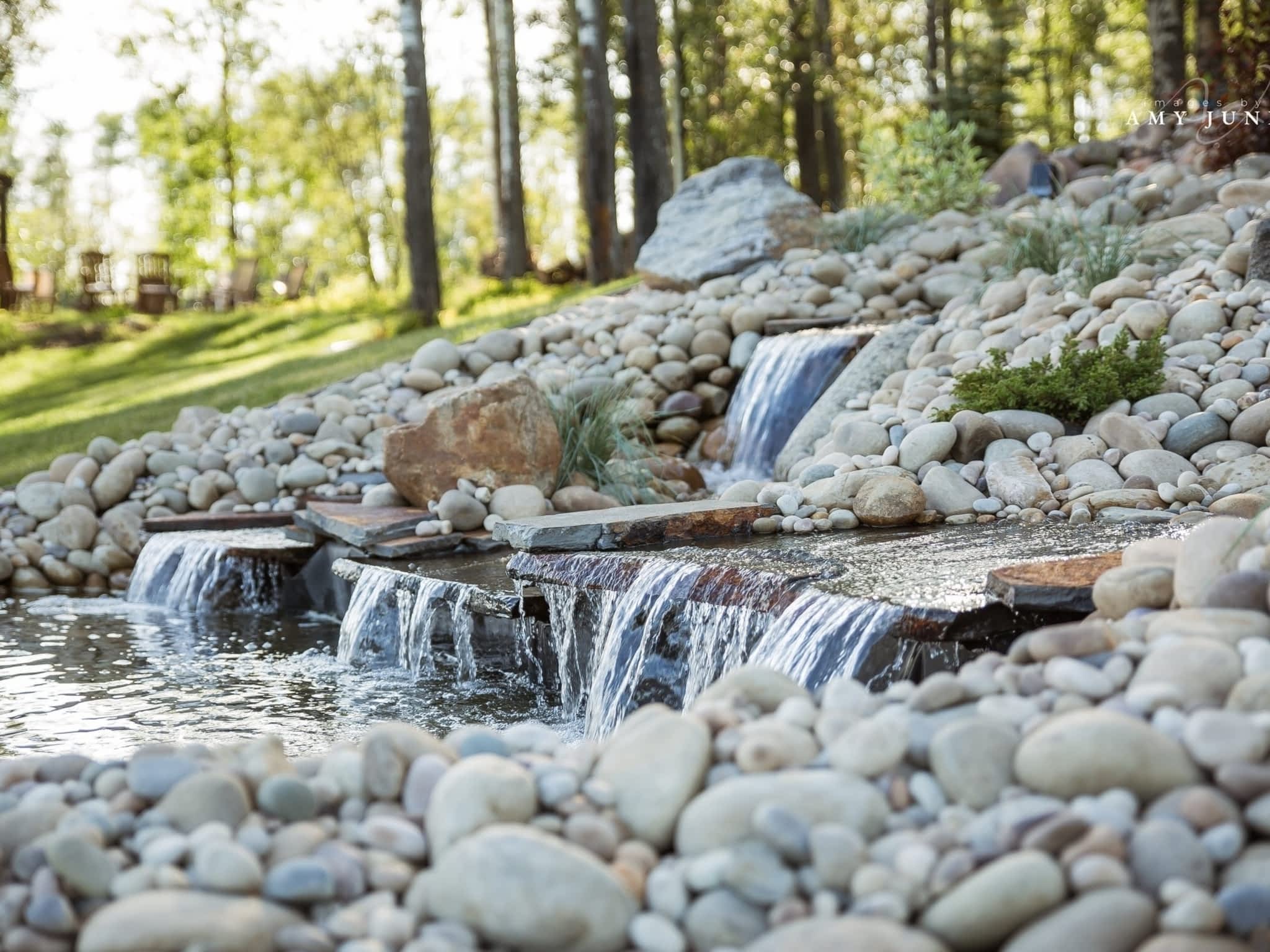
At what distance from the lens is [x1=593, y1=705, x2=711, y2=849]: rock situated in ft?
6.88

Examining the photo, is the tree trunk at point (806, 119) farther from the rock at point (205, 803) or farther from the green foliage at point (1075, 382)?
the rock at point (205, 803)

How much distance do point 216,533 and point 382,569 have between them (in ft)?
6.23

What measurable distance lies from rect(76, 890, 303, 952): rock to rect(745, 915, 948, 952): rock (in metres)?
0.71

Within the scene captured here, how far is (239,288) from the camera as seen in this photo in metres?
19.8

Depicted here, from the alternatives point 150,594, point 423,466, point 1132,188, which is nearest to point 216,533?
point 150,594

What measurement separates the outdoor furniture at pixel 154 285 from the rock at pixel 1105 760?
62.0 feet

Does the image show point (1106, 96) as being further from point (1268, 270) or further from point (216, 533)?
point (216, 533)

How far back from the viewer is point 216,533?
6.75 m

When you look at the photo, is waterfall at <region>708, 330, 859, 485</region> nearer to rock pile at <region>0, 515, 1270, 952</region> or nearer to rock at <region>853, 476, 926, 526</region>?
rock at <region>853, 476, 926, 526</region>

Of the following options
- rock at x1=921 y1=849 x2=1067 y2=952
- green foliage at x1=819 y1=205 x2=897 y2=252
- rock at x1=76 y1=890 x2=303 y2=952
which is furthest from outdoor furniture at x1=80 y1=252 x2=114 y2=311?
rock at x1=921 y1=849 x2=1067 y2=952

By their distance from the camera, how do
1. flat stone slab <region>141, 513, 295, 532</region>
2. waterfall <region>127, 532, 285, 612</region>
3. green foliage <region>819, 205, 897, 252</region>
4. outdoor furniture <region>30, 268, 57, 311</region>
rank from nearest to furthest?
1. waterfall <region>127, 532, 285, 612</region>
2. flat stone slab <region>141, 513, 295, 532</region>
3. green foliage <region>819, 205, 897, 252</region>
4. outdoor furniture <region>30, 268, 57, 311</region>

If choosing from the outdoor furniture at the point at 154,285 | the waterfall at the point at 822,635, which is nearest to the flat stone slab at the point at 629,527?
the waterfall at the point at 822,635

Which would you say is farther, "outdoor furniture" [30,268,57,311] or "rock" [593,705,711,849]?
"outdoor furniture" [30,268,57,311]

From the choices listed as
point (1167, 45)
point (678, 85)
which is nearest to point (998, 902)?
point (1167, 45)
